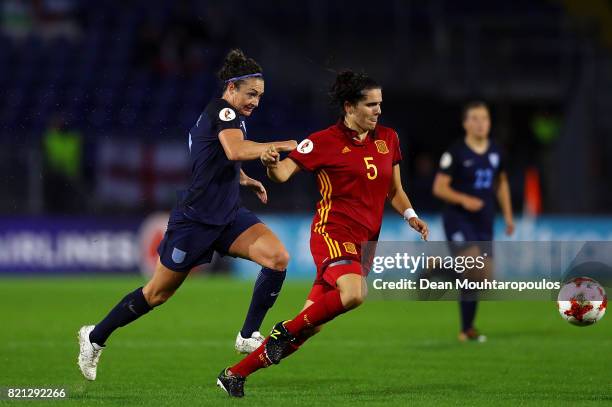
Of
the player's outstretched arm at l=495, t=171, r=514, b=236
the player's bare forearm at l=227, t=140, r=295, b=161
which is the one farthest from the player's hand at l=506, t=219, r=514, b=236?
the player's bare forearm at l=227, t=140, r=295, b=161

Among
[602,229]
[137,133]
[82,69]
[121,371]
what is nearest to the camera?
[121,371]

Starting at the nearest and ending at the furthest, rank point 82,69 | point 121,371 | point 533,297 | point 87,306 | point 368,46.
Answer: point 533,297
point 121,371
point 87,306
point 82,69
point 368,46

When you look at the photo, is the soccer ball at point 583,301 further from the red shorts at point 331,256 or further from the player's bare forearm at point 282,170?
the player's bare forearm at point 282,170

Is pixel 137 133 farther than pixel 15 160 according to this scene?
Yes

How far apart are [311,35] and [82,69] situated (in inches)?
206

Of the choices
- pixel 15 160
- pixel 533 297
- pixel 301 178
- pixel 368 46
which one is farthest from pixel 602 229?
pixel 533 297

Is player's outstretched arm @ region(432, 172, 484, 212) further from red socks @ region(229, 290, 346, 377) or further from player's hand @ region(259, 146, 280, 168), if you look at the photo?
player's hand @ region(259, 146, 280, 168)

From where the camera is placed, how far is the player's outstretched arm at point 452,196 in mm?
11820

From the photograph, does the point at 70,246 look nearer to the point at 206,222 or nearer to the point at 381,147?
the point at 206,222

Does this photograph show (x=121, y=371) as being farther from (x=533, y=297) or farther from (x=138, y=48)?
(x=138, y=48)

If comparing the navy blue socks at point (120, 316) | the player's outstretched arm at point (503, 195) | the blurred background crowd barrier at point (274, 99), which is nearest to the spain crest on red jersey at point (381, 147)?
the navy blue socks at point (120, 316)

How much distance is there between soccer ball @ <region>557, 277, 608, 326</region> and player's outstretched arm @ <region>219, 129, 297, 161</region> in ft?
7.02

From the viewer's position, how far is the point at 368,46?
2542 centimetres

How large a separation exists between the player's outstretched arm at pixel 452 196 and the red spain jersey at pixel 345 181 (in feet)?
12.5
